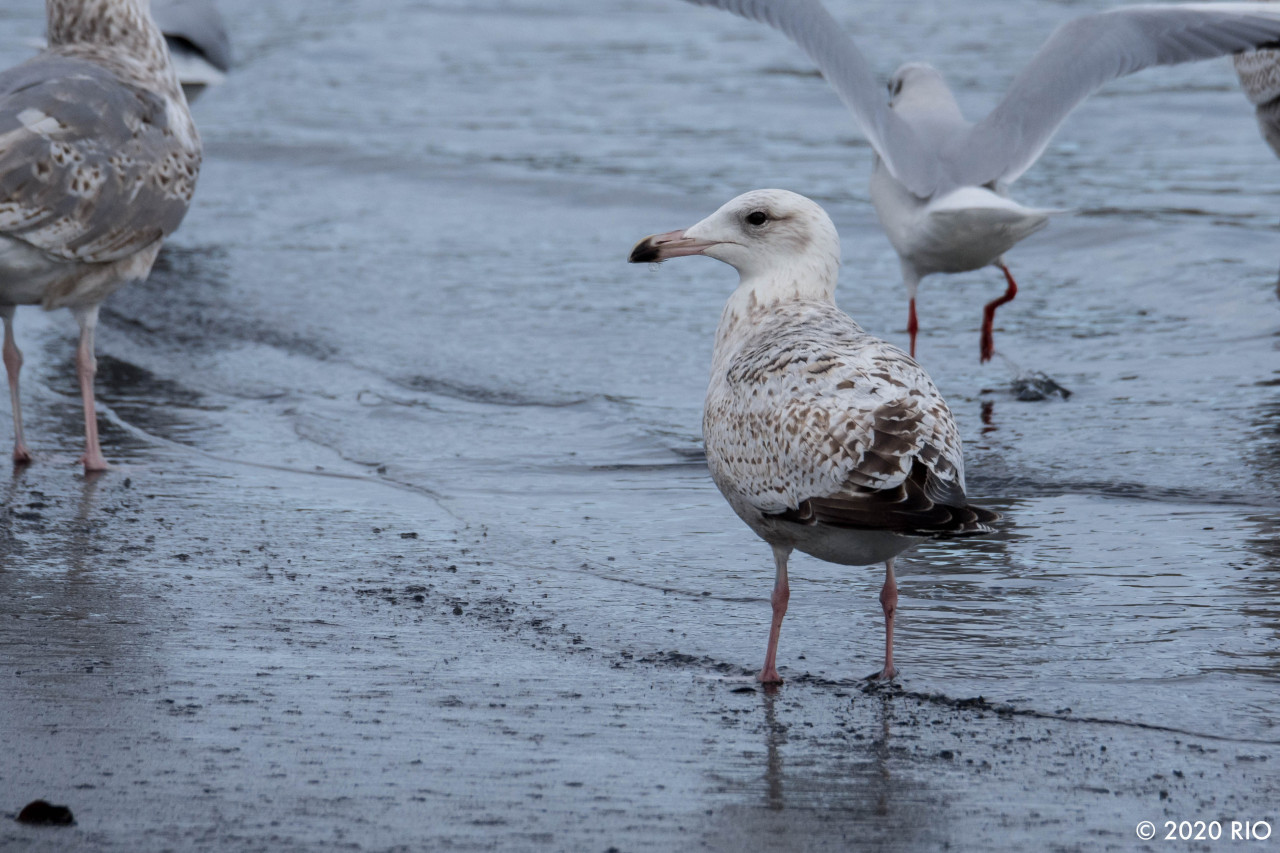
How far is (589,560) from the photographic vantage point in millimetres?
5230

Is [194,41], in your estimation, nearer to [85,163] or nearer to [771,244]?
[85,163]

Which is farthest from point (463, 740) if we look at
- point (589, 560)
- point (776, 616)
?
point (589, 560)

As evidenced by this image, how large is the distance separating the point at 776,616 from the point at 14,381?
381 cm

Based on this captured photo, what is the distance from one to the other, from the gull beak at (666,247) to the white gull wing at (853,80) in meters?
2.58

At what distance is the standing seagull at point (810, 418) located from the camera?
3.79m

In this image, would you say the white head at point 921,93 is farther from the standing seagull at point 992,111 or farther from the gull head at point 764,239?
the gull head at point 764,239

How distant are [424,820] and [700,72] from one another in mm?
15457

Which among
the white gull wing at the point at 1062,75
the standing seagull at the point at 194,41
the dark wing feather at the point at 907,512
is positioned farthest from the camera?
the standing seagull at the point at 194,41

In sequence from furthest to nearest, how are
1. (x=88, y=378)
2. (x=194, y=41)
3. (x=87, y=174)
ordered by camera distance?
(x=194, y=41), (x=88, y=378), (x=87, y=174)

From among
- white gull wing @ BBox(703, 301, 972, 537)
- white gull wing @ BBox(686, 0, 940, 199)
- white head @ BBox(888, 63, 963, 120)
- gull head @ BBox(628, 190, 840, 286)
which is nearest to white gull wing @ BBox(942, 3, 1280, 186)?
white gull wing @ BBox(686, 0, 940, 199)

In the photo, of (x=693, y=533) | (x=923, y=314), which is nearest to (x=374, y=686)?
(x=693, y=533)

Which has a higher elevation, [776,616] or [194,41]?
[194,41]

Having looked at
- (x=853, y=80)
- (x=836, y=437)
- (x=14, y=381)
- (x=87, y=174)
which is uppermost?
(x=853, y=80)

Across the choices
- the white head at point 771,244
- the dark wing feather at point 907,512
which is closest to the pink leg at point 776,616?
the dark wing feather at point 907,512
